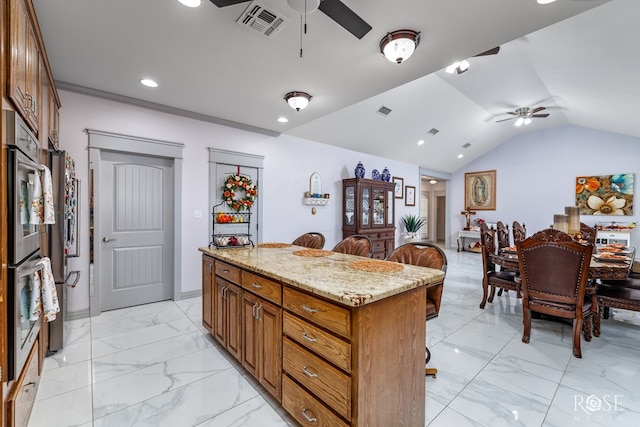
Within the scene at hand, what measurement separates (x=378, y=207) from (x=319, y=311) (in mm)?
4946

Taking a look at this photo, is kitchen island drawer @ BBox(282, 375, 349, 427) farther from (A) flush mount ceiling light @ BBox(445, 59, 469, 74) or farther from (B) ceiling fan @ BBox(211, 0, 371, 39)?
(A) flush mount ceiling light @ BBox(445, 59, 469, 74)

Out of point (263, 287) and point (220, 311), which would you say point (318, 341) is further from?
point (220, 311)

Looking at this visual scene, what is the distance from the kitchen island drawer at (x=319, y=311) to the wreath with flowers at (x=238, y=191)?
9.30 feet

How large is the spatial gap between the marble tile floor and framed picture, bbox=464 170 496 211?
5506mm

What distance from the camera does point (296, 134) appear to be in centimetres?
502

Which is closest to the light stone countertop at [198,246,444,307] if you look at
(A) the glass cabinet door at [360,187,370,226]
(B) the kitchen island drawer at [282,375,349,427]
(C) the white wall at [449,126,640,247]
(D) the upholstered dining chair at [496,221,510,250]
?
(B) the kitchen island drawer at [282,375,349,427]

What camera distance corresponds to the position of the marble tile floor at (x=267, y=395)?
1.71m

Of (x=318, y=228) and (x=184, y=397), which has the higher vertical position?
(x=318, y=228)

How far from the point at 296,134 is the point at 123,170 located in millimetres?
2668

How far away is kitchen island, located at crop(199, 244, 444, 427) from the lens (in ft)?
4.18

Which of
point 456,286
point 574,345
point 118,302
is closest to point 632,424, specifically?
point 574,345

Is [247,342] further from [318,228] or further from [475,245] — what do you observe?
[475,245]

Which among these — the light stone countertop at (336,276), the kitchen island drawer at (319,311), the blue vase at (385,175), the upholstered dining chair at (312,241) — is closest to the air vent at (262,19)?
the light stone countertop at (336,276)

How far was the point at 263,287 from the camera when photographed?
1.81 meters
